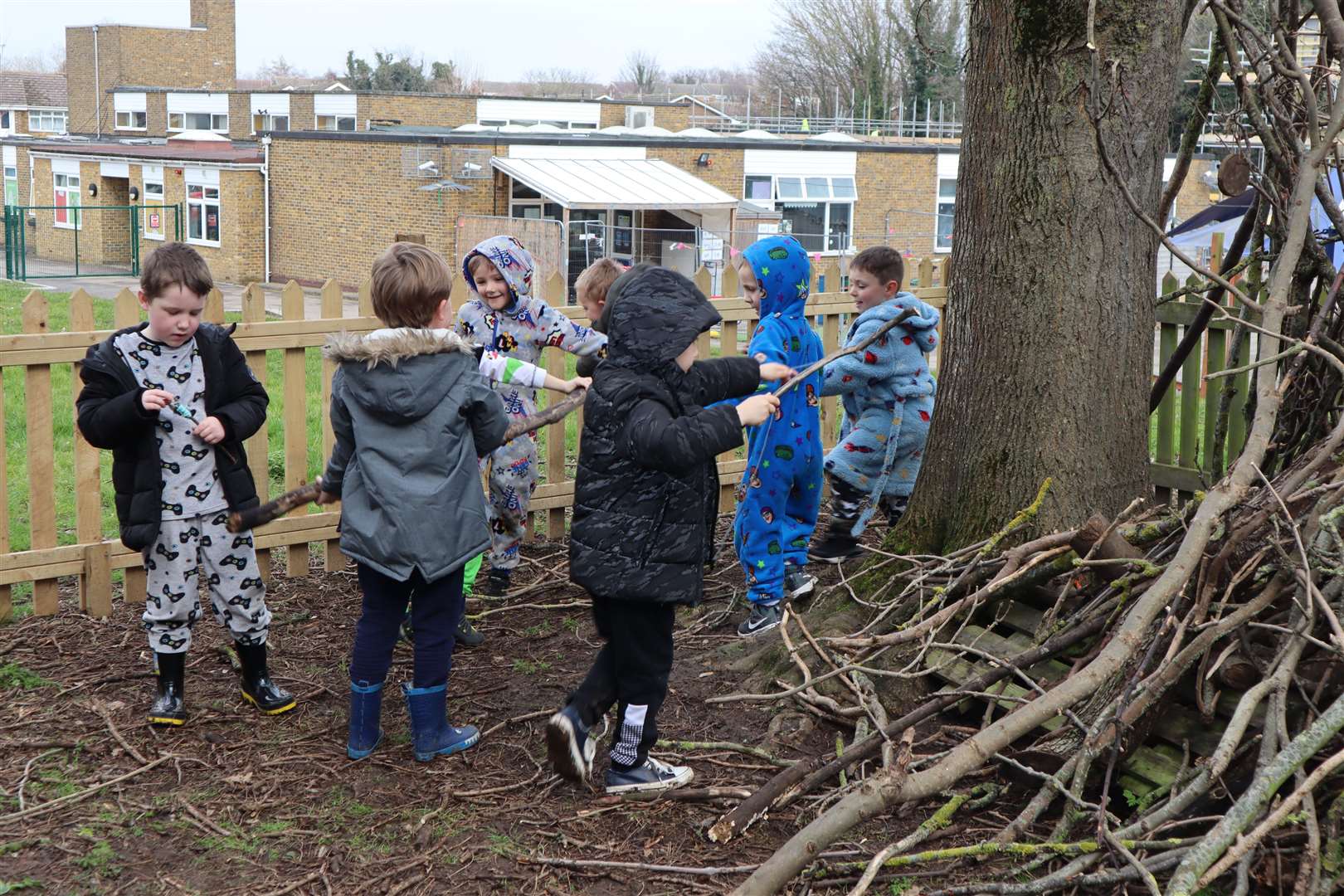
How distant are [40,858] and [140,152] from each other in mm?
37944

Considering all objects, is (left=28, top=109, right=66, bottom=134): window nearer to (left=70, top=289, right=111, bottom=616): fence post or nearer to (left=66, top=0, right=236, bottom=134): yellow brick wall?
(left=66, top=0, right=236, bottom=134): yellow brick wall

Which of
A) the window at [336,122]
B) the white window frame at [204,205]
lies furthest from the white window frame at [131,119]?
the white window frame at [204,205]

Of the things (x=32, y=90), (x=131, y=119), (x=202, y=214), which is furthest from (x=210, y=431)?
(x=32, y=90)

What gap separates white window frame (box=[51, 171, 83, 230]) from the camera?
3875 cm

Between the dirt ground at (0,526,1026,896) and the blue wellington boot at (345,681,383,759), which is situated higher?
the blue wellington boot at (345,681,383,759)

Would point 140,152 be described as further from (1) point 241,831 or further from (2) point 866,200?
(1) point 241,831

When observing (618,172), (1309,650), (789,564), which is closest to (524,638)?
(789,564)

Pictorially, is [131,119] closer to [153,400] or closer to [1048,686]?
[153,400]

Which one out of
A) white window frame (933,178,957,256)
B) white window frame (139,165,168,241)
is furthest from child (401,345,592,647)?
white window frame (933,178,957,256)

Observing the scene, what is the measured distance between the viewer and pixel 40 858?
3404 mm

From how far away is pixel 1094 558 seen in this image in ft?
12.7

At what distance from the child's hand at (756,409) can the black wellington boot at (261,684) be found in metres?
1.94

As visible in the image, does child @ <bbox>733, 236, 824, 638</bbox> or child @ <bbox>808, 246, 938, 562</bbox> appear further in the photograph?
child @ <bbox>808, 246, 938, 562</bbox>

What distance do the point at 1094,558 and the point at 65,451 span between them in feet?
22.5
